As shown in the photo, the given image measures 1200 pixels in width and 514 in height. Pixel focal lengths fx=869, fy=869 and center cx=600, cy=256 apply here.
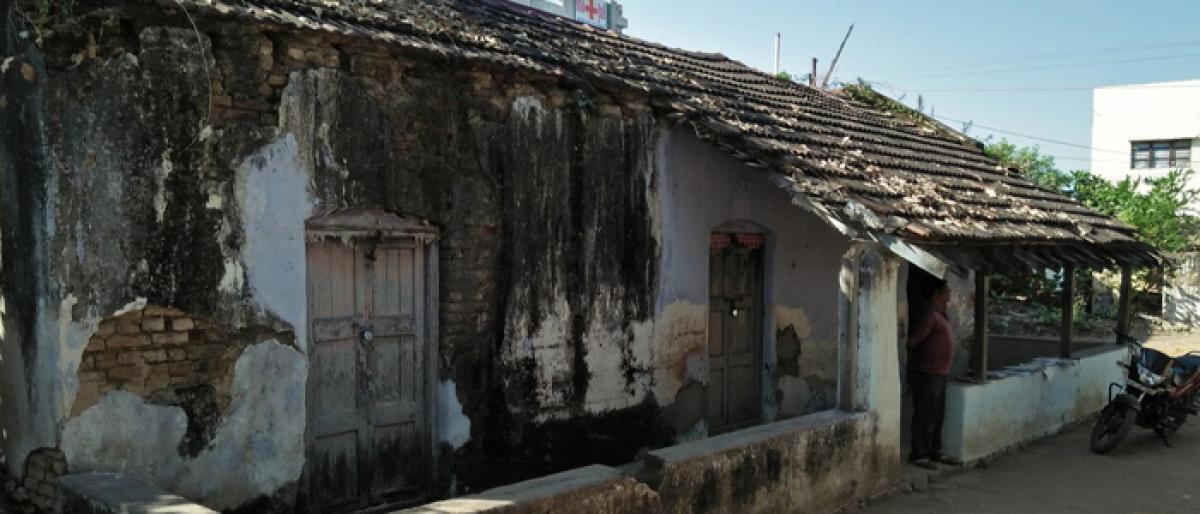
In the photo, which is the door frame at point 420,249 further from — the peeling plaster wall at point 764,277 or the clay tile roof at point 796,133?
the peeling plaster wall at point 764,277

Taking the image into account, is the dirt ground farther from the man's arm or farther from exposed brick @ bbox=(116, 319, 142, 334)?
exposed brick @ bbox=(116, 319, 142, 334)

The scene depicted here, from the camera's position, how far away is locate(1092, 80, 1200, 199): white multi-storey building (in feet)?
96.6

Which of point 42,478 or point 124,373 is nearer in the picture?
point 42,478

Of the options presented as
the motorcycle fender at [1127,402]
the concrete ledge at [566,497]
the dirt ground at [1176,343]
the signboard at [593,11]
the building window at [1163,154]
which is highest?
the signboard at [593,11]

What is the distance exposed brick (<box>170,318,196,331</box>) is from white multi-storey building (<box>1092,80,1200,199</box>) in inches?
→ 1252

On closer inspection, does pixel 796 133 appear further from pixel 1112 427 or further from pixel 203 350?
pixel 203 350

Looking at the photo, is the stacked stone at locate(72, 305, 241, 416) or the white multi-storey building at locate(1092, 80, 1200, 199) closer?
the stacked stone at locate(72, 305, 241, 416)

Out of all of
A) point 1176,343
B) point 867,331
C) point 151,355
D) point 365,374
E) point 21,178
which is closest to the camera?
point 21,178

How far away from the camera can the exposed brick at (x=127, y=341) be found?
15.5 ft

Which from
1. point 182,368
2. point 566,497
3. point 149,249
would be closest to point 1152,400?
point 566,497

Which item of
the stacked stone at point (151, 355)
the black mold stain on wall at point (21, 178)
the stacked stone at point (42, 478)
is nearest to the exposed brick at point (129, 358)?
the stacked stone at point (151, 355)

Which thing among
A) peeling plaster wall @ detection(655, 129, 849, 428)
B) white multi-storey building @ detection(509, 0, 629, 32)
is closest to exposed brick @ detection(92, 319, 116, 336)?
peeling plaster wall @ detection(655, 129, 849, 428)

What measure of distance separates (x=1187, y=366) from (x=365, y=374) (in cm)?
827

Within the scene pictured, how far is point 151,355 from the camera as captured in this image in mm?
4859
